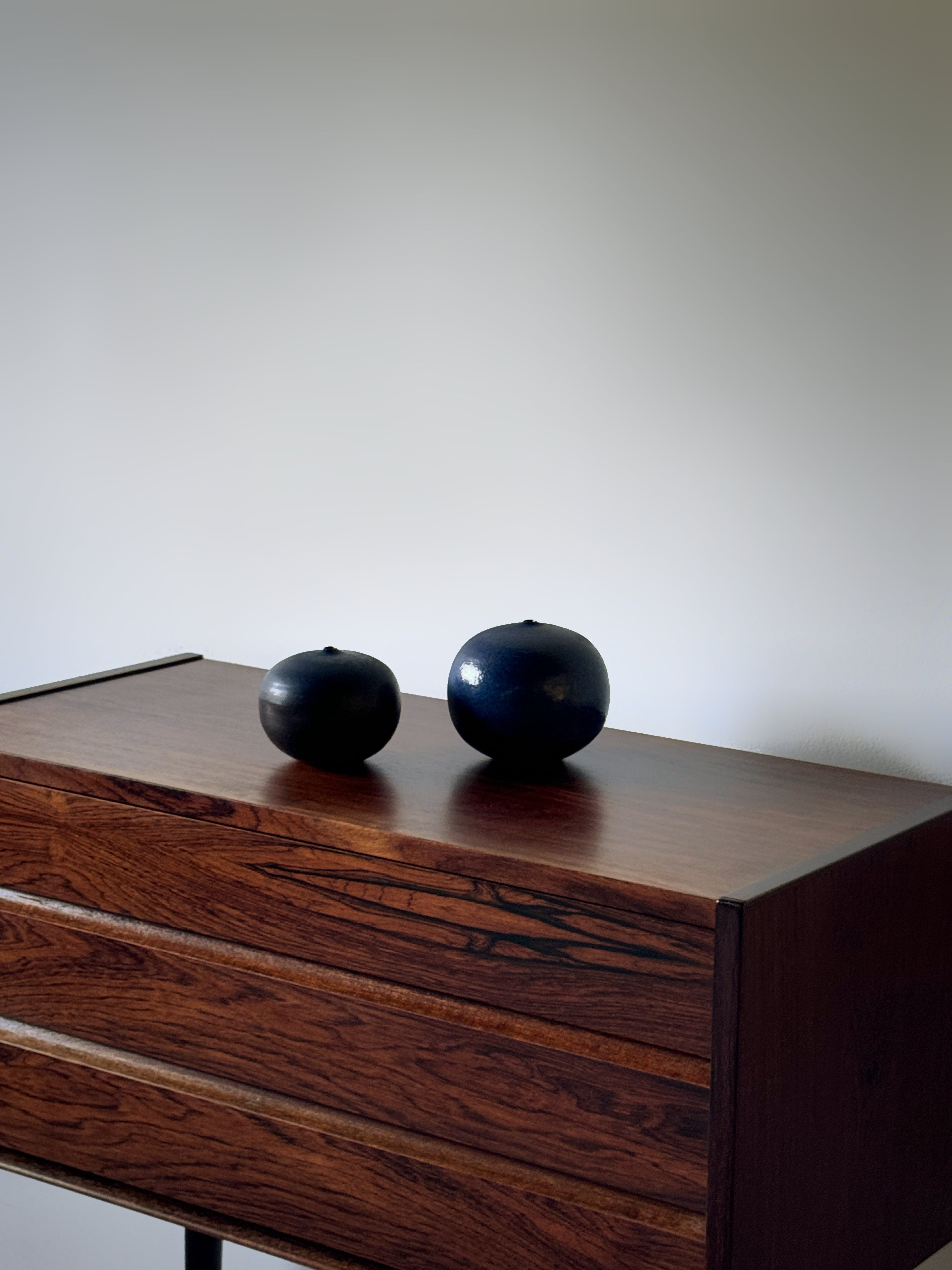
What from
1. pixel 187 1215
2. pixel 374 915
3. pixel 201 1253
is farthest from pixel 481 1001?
pixel 201 1253

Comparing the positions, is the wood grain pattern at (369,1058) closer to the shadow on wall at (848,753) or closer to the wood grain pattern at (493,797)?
the wood grain pattern at (493,797)

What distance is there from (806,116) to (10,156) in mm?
1198

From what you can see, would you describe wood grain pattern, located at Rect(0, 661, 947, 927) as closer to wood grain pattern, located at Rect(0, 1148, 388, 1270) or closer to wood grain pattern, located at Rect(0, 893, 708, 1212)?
wood grain pattern, located at Rect(0, 893, 708, 1212)

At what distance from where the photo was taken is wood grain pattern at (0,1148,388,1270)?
1.17m

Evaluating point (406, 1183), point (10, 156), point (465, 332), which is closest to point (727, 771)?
point (406, 1183)

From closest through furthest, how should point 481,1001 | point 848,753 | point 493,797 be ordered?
1. point 481,1001
2. point 493,797
3. point 848,753

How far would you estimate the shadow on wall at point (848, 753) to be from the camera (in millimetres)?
1373

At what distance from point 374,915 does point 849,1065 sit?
1.38 ft

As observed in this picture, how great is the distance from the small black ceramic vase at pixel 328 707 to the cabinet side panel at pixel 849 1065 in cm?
46

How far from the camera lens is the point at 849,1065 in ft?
3.53

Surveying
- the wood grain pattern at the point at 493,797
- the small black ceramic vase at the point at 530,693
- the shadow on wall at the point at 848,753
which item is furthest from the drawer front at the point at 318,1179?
the shadow on wall at the point at 848,753

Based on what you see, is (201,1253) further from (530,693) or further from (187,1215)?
(530,693)

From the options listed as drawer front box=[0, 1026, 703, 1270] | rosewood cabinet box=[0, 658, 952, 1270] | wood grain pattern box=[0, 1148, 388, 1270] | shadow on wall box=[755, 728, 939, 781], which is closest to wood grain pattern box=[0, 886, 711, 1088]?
rosewood cabinet box=[0, 658, 952, 1270]

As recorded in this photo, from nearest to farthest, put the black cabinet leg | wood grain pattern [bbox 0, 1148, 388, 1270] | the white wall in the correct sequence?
wood grain pattern [bbox 0, 1148, 388, 1270]
the white wall
the black cabinet leg
